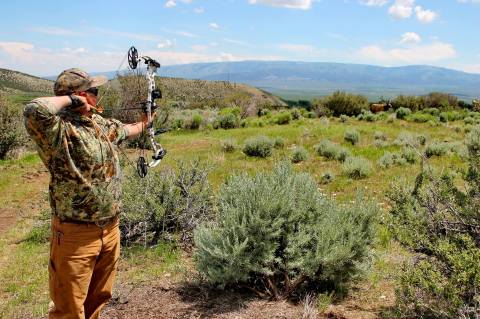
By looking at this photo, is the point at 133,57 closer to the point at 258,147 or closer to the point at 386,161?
the point at 386,161

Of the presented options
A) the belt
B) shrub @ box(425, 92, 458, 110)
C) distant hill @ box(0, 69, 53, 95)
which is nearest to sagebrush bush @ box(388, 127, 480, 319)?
the belt

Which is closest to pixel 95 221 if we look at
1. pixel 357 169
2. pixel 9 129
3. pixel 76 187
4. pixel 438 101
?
pixel 76 187

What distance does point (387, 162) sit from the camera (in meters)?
11.5

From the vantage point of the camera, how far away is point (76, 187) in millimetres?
3293

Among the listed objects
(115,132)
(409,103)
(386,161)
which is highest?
(115,132)

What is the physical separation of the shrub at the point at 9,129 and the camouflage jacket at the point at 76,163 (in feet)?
46.2

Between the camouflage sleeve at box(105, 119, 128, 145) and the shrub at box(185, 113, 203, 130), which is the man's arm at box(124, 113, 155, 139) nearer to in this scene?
the camouflage sleeve at box(105, 119, 128, 145)

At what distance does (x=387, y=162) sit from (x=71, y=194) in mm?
9646

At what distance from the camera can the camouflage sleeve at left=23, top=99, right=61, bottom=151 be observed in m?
2.93

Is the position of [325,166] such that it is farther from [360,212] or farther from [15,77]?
[15,77]

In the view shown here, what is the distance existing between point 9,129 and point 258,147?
29.9 feet

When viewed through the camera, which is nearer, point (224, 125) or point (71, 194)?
point (71, 194)

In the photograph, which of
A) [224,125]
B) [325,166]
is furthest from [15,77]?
[325,166]

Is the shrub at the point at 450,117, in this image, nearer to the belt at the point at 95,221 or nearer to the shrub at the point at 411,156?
the shrub at the point at 411,156
